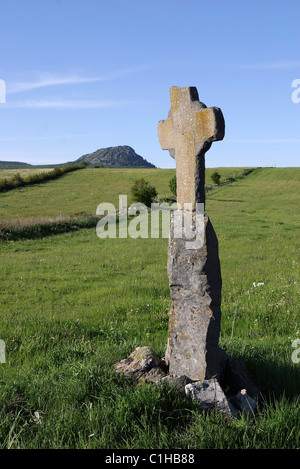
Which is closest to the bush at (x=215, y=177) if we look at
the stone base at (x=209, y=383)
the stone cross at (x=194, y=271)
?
the stone cross at (x=194, y=271)

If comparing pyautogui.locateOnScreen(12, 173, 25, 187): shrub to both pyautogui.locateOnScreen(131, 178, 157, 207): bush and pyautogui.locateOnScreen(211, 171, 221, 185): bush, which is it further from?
pyautogui.locateOnScreen(211, 171, 221, 185): bush

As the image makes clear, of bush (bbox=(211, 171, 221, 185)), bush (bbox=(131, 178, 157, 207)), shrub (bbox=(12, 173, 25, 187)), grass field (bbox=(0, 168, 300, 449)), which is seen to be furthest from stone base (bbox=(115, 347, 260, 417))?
bush (bbox=(211, 171, 221, 185))

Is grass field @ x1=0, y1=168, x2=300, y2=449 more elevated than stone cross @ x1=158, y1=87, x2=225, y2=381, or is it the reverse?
stone cross @ x1=158, y1=87, x2=225, y2=381

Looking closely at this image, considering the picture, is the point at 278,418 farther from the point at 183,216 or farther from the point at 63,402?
the point at 183,216

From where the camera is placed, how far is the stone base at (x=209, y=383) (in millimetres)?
4273

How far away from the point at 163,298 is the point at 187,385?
5864mm

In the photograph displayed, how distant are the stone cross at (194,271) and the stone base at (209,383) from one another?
0.21 metres

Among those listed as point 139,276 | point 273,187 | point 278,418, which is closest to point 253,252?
point 139,276

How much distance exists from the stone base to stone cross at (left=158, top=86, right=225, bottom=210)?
2.18m

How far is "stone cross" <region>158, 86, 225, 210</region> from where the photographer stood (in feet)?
16.2

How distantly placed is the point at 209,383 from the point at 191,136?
3133mm

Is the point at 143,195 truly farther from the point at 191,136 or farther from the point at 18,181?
the point at 191,136

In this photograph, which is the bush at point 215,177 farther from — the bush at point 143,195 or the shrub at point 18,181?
the shrub at point 18,181

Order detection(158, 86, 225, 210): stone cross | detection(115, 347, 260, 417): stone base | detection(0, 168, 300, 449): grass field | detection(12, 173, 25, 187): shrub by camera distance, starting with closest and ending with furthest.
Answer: detection(0, 168, 300, 449): grass field
detection(115, 347, 260, 417): stone base
detection(158, 86, 225, 210): stone cross
detection(12, 173, 25, 187): shrub
